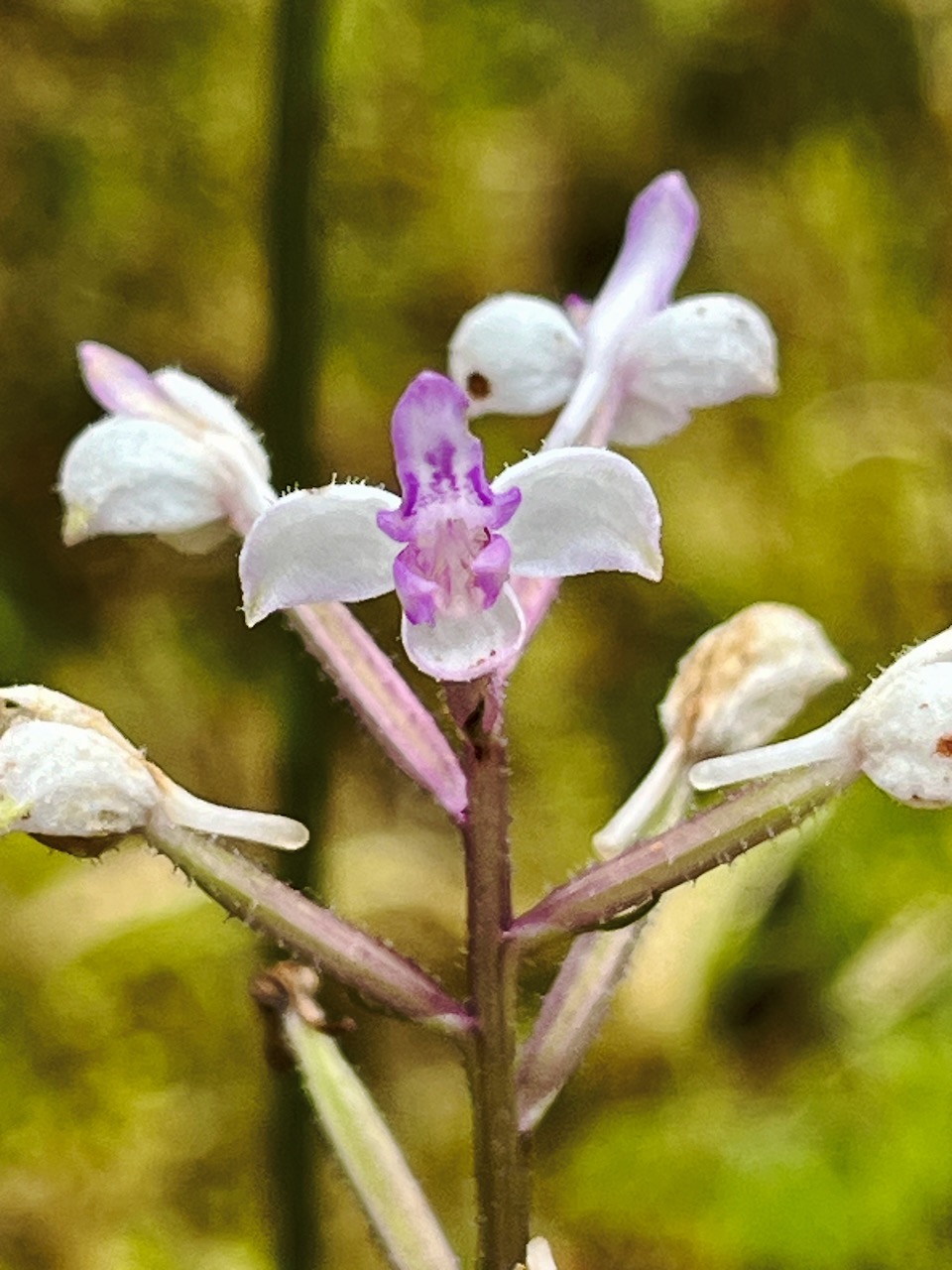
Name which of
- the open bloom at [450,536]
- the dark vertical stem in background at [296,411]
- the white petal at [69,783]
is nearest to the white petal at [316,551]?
the open bloom at [450,536]

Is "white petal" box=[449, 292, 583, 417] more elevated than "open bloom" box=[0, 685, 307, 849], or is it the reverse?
"white petal" box=[449, 292, 583, 417]

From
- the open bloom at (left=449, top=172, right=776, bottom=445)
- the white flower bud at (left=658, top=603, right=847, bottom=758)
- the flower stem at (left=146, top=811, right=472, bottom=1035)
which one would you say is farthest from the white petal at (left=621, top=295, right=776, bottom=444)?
the flower stem at (left=146, top=811, right=472, bottom=1035)

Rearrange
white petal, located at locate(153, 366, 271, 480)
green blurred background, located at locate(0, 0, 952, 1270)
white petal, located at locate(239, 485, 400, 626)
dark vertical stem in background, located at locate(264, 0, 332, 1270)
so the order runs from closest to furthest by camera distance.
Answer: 1. white petal, located at locate(239, 485, 400, 626)
2. white petal, located at locate(153, 366, 271, 480)
3. dark vertical stem in background, located at locate(264, 0, 332, 1270)
4. green blurred background, located at locate(0, 0, 952, 1270)

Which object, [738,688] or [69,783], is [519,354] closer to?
[738,688]

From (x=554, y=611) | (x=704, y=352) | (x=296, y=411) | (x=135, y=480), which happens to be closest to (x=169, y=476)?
(x=135, y=480)

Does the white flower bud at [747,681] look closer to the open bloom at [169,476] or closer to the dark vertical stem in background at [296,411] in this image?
the open bloom at [169,476]

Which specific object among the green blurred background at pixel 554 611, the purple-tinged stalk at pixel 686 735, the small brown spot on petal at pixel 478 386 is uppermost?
the small brown spot on petal at pixel 478 386

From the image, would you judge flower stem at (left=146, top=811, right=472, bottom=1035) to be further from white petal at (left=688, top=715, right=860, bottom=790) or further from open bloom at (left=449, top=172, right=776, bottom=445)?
open bloom at (left=449, top=172, right=776, bottom=445)

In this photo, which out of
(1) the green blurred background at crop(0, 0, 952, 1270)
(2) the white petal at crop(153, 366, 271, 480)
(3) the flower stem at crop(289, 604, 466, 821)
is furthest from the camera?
(1) the green blurred background at crop(0, 0, 952, 1270)
